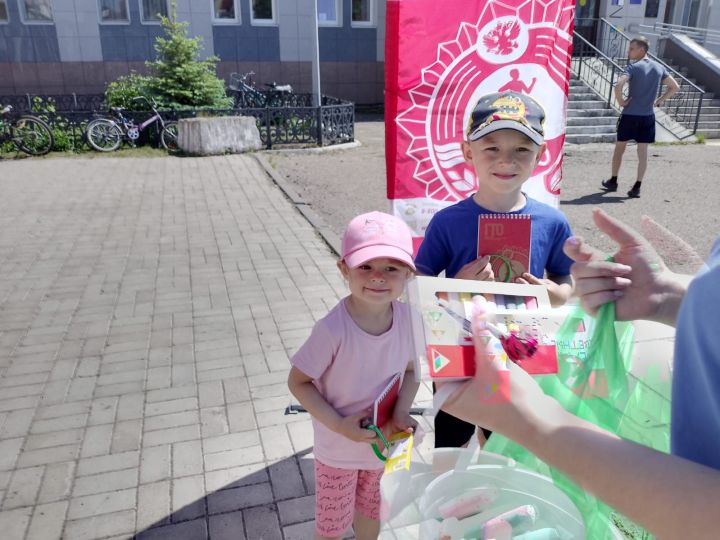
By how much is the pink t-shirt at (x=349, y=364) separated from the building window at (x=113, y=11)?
758 inches

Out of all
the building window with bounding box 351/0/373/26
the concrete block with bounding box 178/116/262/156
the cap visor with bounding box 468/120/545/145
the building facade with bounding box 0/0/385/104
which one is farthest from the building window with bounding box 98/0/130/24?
the cap visor with bounding box 468/120/545/145

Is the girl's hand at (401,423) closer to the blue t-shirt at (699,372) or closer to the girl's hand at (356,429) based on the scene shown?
the girl's hand at (356,429)

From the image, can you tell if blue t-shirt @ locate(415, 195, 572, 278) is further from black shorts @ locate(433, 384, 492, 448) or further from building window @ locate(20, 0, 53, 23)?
building window @ locate(20, 0, 53, 23)

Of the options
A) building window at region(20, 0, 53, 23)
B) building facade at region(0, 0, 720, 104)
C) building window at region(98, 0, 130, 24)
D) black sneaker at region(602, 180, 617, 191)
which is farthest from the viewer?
building window at region(98, 0, 130, 24)

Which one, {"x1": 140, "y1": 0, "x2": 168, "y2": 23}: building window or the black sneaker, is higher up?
{"x1": 140, "y1": 0, "x2": 168, "y2": 23}: building window

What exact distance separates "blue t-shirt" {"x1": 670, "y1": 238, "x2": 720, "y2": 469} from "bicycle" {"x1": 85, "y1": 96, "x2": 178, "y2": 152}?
12.9 meters

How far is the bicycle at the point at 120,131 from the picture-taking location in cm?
1224

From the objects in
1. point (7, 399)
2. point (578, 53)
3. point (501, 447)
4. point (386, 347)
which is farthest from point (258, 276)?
point (578, 53)

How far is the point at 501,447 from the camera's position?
1416 millimetres

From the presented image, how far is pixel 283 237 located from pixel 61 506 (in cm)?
434

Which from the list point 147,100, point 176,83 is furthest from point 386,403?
point 176,83

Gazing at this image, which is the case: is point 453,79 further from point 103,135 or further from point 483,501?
point 103,135

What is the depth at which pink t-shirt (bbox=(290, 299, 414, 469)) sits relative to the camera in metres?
1.86

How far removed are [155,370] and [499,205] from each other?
268 cm
